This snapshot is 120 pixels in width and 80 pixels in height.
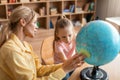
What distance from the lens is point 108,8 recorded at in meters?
4.32

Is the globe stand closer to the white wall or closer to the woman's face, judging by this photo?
the woman's face

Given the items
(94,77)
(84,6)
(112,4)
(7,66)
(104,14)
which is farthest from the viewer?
(84,6)

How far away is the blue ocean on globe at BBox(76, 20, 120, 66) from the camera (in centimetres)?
111

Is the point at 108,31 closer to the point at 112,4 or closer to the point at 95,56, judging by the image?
the point at 95,56

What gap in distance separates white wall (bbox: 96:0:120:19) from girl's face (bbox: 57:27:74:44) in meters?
2.49

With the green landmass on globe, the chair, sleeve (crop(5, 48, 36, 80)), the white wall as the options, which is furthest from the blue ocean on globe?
the white wall

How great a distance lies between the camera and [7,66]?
1.23 metres

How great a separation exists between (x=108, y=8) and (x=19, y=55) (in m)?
3.45

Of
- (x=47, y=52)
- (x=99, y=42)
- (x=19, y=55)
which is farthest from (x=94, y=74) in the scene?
(x=47, y=52)

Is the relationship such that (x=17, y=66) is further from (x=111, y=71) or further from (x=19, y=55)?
(x=111, y=71)

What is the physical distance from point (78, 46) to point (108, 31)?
199 mm

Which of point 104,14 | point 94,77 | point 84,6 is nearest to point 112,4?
point 104,14

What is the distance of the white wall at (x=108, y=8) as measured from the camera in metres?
4.05

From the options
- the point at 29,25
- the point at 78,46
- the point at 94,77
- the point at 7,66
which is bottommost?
the point at 94,77
